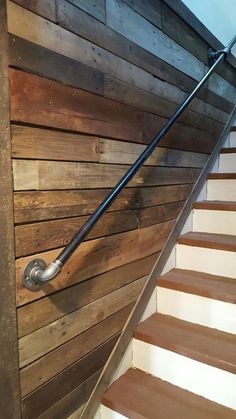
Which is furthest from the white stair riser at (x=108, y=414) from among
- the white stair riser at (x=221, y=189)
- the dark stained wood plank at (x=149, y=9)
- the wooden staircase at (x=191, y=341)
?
the dark stained wood plank at (x=149, y=9)

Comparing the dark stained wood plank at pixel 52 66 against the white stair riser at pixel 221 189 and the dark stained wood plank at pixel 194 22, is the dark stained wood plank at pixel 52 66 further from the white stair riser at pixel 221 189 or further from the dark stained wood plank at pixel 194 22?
the white stair riser at pixel 221 189

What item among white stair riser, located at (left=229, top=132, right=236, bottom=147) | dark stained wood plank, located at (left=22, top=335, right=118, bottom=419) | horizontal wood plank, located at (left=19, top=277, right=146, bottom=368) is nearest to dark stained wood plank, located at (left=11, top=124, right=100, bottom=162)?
horizontal wood plank, located at (left=19, top=277, right=146, bottom=368)

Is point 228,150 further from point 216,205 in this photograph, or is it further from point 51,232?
point 51,232

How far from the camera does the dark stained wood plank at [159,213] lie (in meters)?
1.44

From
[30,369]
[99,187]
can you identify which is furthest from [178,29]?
[30,369]

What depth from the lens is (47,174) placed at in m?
0.93

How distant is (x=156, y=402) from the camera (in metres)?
1.19

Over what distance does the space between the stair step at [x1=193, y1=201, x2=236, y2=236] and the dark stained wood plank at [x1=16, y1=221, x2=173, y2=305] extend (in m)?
0.38

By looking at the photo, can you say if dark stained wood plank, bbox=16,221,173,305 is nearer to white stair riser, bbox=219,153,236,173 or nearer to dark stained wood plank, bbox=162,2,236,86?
white stair riser, bbox=219,153,236,173

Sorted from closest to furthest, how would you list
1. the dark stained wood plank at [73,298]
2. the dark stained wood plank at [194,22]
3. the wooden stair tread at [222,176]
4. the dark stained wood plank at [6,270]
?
the dark stained wood plank at [6,270] → the dark stained wood plank at [73,298] → the dark stained wood plank at [194,22] → the wooden stair tread at [222,176]

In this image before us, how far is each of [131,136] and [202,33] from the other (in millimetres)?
1017

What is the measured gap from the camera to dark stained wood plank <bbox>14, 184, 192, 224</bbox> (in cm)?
87

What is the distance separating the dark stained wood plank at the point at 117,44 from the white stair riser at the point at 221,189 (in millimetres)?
675

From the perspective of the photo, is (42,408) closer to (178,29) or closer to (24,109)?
(24,109)
